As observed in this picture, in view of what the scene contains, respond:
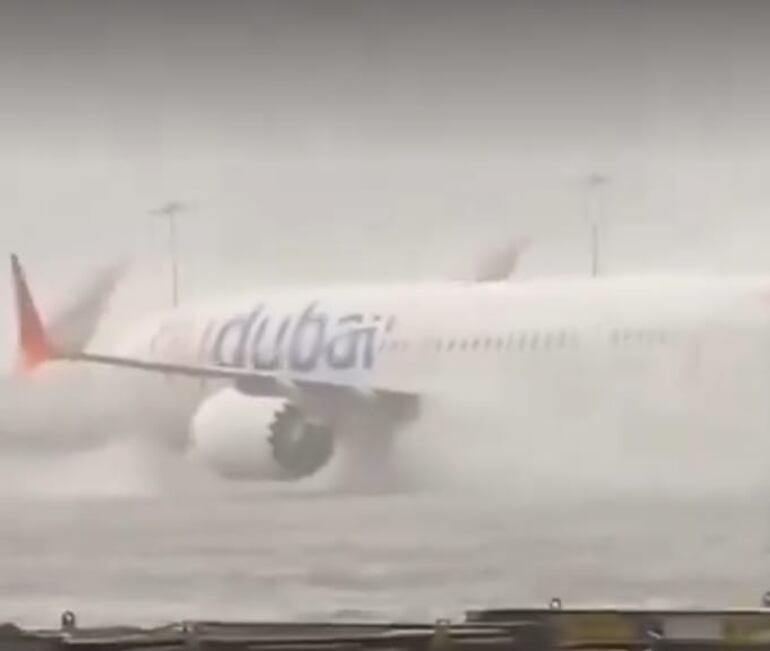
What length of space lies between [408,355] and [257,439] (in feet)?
0.50

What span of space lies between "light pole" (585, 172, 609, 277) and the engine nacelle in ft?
0.91

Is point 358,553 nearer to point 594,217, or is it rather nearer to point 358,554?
point 358,554

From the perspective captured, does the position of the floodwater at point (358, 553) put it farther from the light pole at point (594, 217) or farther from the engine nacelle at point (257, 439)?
the light pole at point (594, 217)

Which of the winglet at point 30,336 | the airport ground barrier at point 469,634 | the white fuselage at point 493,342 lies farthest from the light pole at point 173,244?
the airport ground barrier at point 469,634

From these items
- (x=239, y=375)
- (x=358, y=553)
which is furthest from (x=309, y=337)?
(x=358, y=553)

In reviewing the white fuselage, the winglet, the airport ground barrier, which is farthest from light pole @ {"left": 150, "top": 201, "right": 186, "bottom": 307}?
the airport ground barrier

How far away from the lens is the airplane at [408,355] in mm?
1333

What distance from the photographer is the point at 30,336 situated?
52.7 inches

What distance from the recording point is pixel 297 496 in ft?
4.36

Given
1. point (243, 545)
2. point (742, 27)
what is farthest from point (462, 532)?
point (742, 27)

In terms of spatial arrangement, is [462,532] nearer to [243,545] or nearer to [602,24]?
[243,545]

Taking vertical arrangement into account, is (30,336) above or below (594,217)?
below

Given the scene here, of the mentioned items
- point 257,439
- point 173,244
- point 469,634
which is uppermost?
point 173,244

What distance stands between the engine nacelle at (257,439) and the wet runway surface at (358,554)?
21 mm
